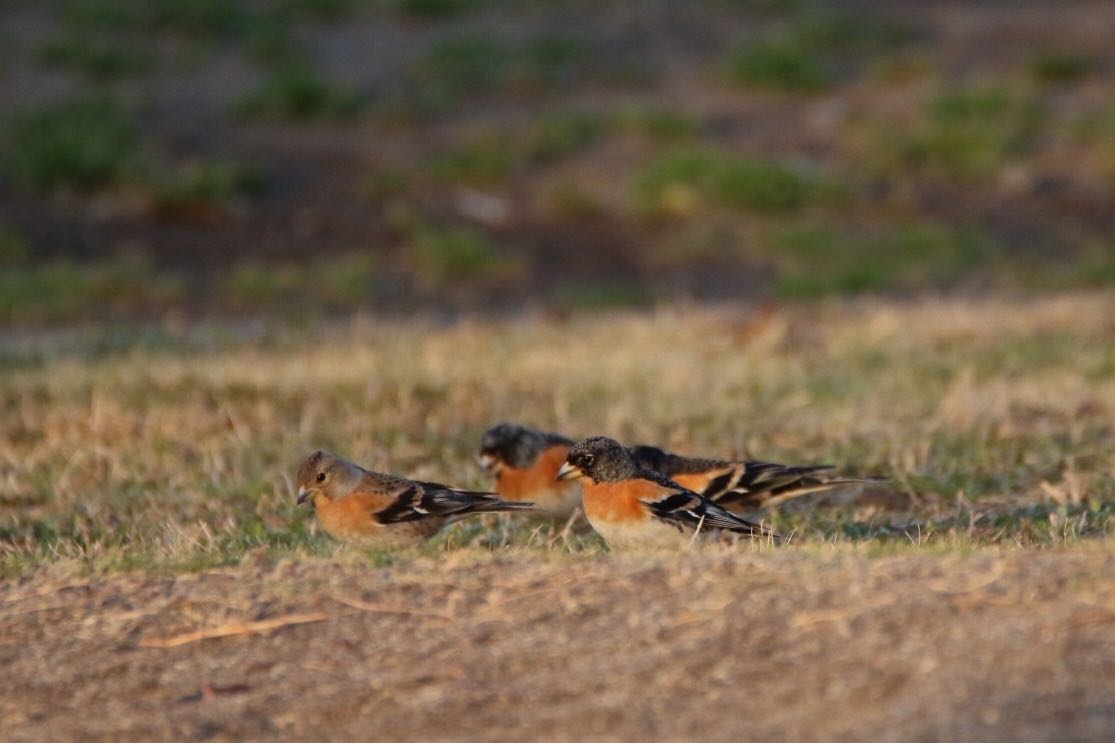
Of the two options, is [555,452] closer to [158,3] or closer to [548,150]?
[548,150]

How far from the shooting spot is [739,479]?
6.88 m

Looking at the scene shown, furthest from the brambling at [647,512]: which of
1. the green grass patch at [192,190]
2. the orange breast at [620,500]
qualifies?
the green grass patch at [192,190]

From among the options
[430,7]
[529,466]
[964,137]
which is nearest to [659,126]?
[964,137]

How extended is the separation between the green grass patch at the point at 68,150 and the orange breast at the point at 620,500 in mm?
13362

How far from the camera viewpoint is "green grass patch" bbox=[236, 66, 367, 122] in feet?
69.2

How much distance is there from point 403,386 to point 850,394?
8.19 feet

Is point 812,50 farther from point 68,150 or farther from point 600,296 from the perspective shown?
point 68,150

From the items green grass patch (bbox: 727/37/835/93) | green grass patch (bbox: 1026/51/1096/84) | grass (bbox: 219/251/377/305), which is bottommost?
grass (bbox: 219/251/377/305)

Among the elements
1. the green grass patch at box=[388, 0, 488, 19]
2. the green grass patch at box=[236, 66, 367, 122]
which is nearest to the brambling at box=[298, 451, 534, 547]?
the green grass patch at box=[236, 66, 367, 122]

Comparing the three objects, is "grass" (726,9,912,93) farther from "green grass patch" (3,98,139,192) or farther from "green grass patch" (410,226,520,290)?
"green grass patch" (3,98,139,192)

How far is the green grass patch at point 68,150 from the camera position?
18.8 metres

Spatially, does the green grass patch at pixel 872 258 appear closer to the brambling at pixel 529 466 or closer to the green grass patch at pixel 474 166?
the green grass patch at pixel 474 166

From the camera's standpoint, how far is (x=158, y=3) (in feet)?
79.3

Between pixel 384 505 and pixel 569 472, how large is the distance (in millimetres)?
679
